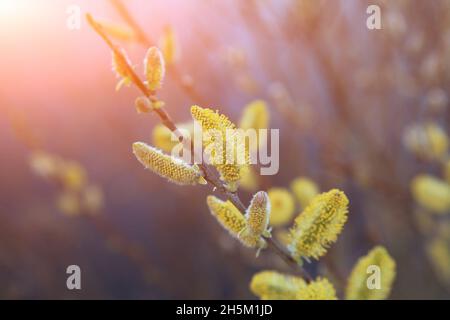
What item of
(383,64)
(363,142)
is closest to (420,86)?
(383,64)

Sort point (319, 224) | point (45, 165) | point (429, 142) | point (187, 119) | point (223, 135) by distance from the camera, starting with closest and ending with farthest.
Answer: point (223, 135)
point (319, 224)
point (429, 142)
point (45, 165)
point (187, 119)

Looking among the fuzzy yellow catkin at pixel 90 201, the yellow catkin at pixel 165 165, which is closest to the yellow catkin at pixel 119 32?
the yellow catkin at pixel 165 165

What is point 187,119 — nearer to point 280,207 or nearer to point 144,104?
point 280,207

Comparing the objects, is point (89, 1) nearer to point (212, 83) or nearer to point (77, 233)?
point (212, 83)

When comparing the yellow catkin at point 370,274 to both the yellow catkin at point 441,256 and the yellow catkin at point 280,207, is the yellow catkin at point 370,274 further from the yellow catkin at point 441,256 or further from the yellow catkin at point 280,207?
the yellow catkin at point 441,256

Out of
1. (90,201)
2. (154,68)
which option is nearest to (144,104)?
(154,68)

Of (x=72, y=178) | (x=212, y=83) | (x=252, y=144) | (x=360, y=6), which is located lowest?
(x=252, y=144)

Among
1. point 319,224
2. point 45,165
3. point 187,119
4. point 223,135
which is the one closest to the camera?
point 223,135
